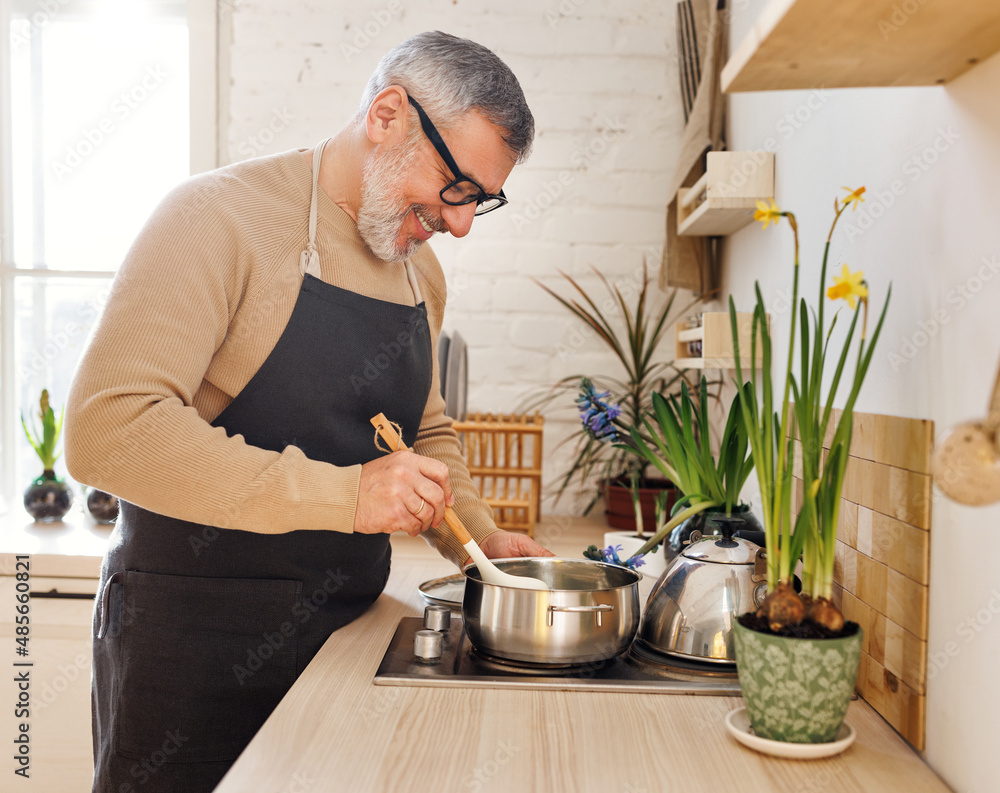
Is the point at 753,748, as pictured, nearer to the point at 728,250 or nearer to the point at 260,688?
the point at 260,688

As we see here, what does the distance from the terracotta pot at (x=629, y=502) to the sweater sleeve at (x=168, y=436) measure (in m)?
1.28

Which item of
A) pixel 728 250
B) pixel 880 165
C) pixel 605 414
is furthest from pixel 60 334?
pixel 880 165

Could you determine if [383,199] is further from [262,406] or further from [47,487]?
[47,487]

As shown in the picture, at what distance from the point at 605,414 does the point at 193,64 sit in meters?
1.66

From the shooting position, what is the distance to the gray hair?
123 centimetres

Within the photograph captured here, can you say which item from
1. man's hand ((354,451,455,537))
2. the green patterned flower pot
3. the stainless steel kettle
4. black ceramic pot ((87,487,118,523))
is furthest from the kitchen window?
the green patterned flower pot

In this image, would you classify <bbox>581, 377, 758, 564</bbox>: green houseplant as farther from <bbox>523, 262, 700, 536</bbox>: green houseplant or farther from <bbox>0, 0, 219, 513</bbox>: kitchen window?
<bbox>0, 0, 219, 513</bbox>: kitchen window

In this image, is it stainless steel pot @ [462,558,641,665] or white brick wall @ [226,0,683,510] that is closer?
stainless steel pot @ [462,558,641,665]

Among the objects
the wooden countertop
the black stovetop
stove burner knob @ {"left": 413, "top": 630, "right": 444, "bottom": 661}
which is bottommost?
the wooden countertop

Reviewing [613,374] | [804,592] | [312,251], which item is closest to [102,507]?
[312,251]

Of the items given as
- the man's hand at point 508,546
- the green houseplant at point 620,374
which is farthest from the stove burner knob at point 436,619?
the green houseplant at point 620,374

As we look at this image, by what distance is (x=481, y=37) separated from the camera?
2445 mm

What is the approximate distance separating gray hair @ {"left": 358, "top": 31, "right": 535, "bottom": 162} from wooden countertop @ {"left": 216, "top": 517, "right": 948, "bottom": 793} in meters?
0.81

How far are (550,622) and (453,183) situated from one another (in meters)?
0.66
